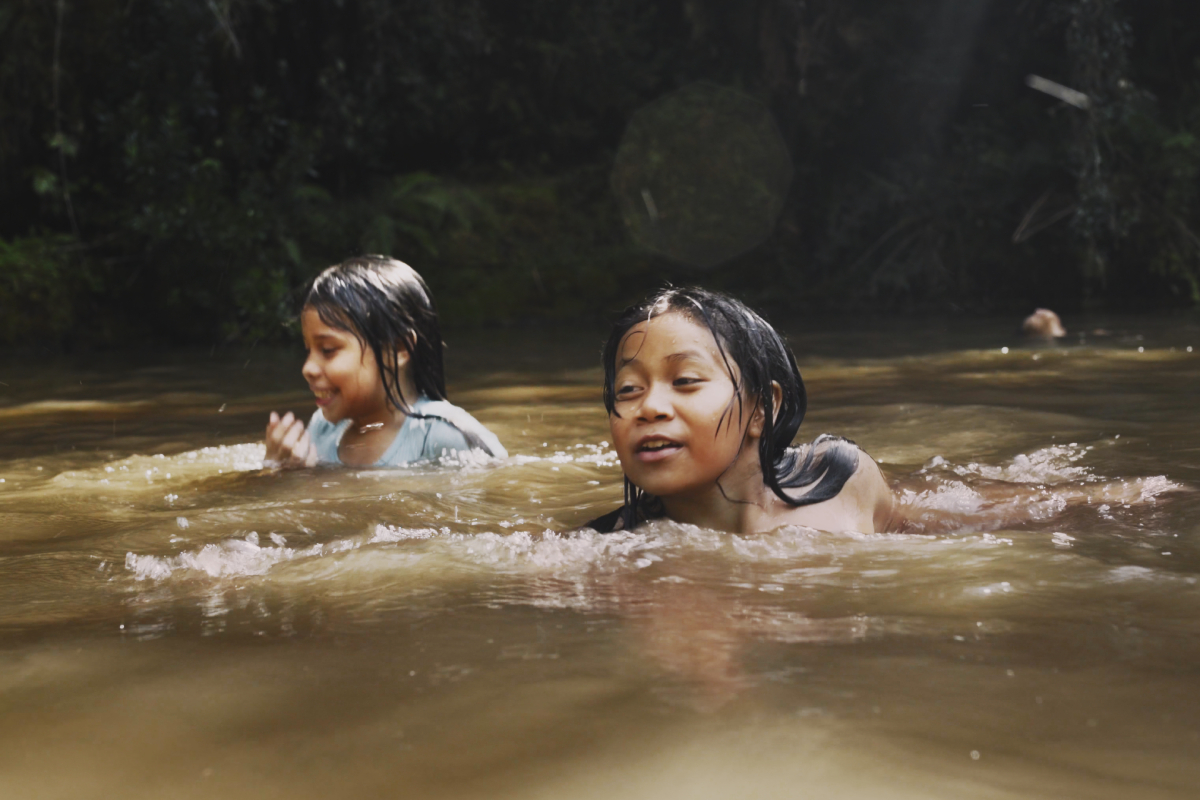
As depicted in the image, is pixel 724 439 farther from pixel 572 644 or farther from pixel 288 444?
pixel 288 444

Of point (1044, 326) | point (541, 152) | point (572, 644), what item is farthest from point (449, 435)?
point (541, 152)

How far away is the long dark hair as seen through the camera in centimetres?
475

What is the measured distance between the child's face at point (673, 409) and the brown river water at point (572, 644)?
19cm

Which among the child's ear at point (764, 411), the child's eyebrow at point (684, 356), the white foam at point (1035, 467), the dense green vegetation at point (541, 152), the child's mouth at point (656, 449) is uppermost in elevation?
the dense green vegetation at point (541, 152)

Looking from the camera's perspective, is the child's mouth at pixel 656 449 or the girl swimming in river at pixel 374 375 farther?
the girl swimming in river at pixel 374 375

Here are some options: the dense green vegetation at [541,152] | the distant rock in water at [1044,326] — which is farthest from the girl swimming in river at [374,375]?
the dense green vegetation at [541,152]

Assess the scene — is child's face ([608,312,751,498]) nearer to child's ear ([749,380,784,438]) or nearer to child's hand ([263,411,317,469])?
child's ear ([749,380,784,438])

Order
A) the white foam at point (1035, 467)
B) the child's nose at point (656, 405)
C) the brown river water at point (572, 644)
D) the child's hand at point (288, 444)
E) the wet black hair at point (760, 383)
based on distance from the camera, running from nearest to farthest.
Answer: the brown river water at point (572, 644) < the child's nose at point (656, 405) < the wet black hair at point (760, 383) < the white foam at point (1035, 467) < the child's hand at point (288, 444)

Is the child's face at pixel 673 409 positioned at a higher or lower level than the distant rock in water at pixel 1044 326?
higher

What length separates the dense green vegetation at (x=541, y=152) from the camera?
40.4 ft

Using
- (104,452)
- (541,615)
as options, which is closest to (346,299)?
(104,452)

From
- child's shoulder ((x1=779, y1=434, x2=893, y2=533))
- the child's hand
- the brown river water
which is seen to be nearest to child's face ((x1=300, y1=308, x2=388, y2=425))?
the child's hand

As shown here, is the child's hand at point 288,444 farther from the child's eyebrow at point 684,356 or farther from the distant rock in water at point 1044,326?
the distant rock in water at point 1044,326

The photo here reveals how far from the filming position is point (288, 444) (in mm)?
4707
